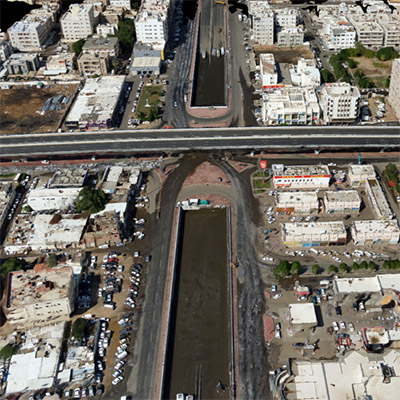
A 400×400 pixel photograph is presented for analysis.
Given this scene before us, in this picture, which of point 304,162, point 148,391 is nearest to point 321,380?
point 148,391

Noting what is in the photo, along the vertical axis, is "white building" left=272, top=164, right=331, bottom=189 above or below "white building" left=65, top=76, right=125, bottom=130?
below

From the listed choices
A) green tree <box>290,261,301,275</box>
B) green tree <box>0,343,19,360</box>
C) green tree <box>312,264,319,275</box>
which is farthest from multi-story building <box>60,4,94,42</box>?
green tree <box>312,264,319,275</box>

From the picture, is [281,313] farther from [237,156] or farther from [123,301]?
[237,156]

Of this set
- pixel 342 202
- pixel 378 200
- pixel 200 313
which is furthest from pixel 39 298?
pixel 378 200

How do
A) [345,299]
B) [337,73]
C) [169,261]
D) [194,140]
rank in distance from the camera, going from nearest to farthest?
[345,299], [169,261], [194,140], [337,73]

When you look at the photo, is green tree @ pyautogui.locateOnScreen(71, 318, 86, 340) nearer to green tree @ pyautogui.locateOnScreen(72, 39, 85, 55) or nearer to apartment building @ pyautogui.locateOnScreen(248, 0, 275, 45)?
green tree @ pyautogui.locateOnScreen(72, 39, 85, 55)
